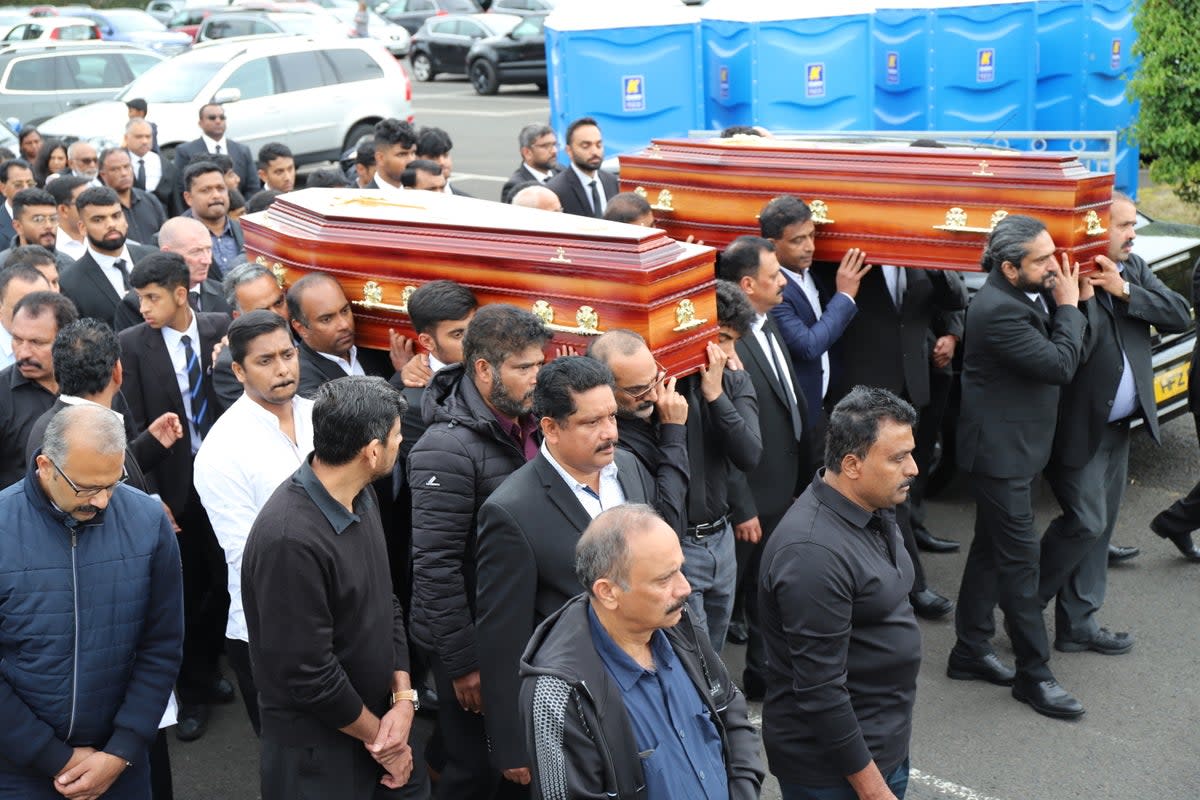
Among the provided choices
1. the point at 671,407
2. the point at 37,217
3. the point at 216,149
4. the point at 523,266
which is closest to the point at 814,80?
the point at 216,149

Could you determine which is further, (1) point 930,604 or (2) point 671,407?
(1) point 930,604

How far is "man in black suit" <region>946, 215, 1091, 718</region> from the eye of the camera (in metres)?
4.94

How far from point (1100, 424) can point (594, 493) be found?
2.55 meters

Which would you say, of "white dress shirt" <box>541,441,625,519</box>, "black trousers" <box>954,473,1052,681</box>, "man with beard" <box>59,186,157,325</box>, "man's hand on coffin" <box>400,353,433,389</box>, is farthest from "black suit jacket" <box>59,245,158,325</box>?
"black trousers" <box>954,473,1052,681</box>

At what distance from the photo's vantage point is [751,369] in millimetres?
5133

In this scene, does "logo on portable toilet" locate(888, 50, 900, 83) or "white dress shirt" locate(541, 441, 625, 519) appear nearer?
"white dress shirt" locate(541, 441, 625, 519)

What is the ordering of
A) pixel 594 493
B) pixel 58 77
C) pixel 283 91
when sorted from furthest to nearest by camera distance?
1. pixel 58 77
2. pixel 283 91
3. pixel 594 493

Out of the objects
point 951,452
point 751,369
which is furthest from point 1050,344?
point 951,452

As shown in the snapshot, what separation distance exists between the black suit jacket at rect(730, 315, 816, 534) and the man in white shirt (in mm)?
1680

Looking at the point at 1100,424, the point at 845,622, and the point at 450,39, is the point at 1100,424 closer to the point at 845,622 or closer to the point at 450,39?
the point at 845,622

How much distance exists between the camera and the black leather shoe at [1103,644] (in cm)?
552

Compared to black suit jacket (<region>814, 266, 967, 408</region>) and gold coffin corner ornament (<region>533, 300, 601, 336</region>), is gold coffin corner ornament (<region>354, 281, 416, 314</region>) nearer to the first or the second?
gold coffin corner ornament (<region>533, 300, 601, 336</region>)

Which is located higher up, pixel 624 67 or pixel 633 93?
pixel 624 67

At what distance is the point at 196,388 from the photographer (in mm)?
5277
